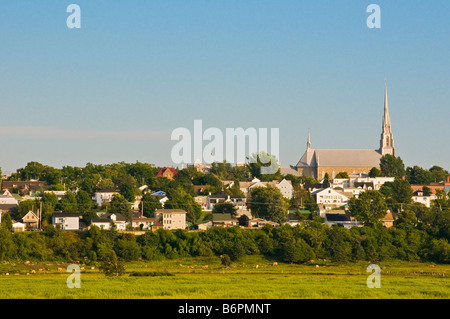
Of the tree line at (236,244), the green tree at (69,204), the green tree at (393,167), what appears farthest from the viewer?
the green tree at (393,167)

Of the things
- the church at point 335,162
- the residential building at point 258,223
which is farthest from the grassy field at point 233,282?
the church at point 335,162

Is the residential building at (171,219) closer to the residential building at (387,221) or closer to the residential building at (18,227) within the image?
the residential building at (18,227)

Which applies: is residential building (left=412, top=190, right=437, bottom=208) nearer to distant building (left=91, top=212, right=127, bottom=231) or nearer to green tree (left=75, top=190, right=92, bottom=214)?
green tree (left=75, top=190, right=92, bottom=214)

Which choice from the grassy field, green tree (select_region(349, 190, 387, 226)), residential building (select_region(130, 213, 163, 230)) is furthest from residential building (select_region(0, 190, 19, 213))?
green tree (select_region(349, 190, 387, 226))

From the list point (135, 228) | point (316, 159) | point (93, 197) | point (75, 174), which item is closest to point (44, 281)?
point (135, 228)

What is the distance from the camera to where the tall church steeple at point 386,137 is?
142750mm

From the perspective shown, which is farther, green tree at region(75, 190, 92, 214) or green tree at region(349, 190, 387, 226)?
green tree at region(75, 190, 92, 214)

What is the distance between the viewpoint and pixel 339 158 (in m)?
137

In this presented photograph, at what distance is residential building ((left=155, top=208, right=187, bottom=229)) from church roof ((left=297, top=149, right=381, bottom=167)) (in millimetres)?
69207

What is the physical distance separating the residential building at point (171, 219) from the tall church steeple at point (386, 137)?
80182 mm

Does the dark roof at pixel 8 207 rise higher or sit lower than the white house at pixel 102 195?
lower

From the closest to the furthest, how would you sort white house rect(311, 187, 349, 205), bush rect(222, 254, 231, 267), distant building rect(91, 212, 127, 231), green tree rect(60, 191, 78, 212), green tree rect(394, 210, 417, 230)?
bush rect(222, 254, 231, 267) < distant building rect(91, 212, 127, 231) < green tree rect(394, 210, 417, 230) < green tree rect(60, 191, 78, 212) < white house rect(311, 187, 349, 205)

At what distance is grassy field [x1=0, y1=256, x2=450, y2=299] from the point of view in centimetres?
3247
